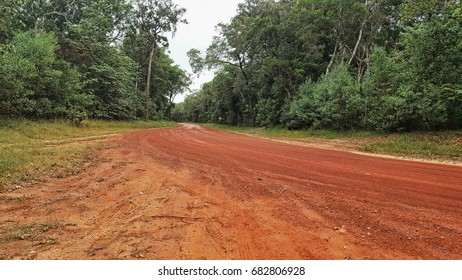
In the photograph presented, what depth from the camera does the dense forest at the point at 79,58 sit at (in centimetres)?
1535

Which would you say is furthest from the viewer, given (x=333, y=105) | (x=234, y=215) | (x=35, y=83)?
(x=333, y=105)

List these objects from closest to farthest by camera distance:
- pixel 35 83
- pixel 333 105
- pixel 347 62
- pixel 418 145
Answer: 1. pixel 418 145
2. pixel 35 83
3. pixel 333 105
4. pixel 347 62

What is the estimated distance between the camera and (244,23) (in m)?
31.4

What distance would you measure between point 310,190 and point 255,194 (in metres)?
1.15

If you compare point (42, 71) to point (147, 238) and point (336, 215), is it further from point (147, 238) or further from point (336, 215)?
point (336, 215)

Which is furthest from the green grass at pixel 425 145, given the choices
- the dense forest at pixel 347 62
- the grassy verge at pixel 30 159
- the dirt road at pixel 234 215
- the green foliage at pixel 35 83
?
the green foliage at pixel 35 83

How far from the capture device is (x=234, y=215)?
13.4 ft

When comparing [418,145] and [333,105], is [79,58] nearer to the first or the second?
[333,105]

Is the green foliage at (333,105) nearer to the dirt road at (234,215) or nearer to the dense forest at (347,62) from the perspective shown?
the dense forest at (347,62)

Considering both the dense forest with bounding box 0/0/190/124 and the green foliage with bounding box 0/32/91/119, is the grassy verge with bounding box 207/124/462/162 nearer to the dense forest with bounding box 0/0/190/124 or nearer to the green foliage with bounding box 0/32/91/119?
the dense forest with bounding box 0/0/190/124

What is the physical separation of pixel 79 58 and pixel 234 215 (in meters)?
25.6

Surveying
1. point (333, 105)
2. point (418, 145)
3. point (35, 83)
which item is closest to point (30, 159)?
point (35, 83)

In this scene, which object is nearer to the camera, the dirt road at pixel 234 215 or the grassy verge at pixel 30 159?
the dirt road at pixel 234 215

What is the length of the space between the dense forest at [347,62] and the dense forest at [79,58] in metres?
8.32
